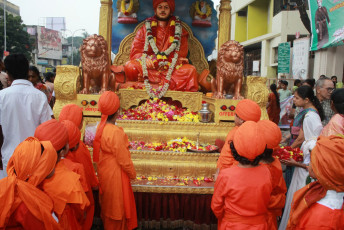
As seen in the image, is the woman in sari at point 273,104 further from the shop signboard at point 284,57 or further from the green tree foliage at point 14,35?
the green tree foliage at point 14,35

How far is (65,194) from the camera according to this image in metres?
2.01

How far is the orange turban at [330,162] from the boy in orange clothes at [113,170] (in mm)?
1852

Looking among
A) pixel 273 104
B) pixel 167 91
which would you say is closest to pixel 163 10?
pixel 167 91

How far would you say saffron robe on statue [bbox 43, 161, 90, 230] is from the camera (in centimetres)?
197

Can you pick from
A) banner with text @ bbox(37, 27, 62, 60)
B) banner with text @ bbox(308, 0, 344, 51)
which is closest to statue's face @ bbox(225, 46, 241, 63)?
banner with text @ bbox(308, 0, 344, 51)

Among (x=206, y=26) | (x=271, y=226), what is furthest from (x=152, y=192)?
(x=206, y=26)

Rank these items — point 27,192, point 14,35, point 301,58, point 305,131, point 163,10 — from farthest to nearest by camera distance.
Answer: point 14,35 < point 301,58 < point 163,10 < point 305,131 < point 27,192

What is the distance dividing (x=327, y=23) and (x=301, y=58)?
2236 mm

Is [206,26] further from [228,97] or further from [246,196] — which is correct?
[246,196]

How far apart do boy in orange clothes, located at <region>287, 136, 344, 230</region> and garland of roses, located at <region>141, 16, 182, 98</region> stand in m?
3.89

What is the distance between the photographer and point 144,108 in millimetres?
5281

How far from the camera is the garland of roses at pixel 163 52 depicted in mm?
5664

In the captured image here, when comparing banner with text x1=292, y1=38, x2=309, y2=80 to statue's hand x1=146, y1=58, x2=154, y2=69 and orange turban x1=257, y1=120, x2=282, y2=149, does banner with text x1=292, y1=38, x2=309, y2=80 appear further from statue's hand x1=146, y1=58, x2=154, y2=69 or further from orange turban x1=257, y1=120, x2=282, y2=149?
orange turban x1=257, y1=120, x2=282, y2=149

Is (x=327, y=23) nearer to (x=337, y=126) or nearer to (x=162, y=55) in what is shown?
(x=162, y=55)
